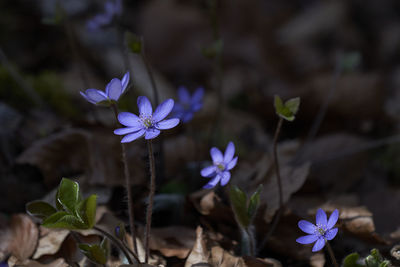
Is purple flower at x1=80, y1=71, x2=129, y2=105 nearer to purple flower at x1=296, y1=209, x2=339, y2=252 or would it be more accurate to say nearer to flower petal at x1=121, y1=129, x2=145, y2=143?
flower petal at x1=121, y1=129, x2=145, y2=143

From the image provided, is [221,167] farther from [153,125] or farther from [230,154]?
[153,125]

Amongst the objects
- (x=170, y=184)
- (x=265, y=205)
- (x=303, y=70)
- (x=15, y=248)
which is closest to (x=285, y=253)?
(x=265, y=205)

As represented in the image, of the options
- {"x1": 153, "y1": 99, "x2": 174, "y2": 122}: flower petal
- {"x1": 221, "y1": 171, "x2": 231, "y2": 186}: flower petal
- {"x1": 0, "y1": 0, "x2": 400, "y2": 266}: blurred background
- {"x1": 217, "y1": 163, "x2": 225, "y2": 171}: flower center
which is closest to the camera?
{"x1": 153, "y1": 99, "x2": 174, "y2": 122}: flower petal

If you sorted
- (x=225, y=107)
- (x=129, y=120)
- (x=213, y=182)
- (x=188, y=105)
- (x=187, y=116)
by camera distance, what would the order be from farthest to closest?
(x=225, y=107) < (x=188, y=105) < (x=187, y=116) < (x=213, y=182) < (x=129, y=120)

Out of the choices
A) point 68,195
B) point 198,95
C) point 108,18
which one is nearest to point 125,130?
point 68,195

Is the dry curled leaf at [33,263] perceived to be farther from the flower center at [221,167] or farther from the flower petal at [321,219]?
the flower petal at [321,219]

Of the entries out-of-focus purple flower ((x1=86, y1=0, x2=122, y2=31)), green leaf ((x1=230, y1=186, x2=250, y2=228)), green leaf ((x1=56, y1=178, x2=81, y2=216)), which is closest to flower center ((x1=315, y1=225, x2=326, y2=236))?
green leaf ((x1=230, y1=186, x2=250, y2=228))

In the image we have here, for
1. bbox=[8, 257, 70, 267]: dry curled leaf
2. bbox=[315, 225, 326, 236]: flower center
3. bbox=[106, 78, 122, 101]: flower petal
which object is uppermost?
bbox=[106, 78, 122, 101]: flower petal
